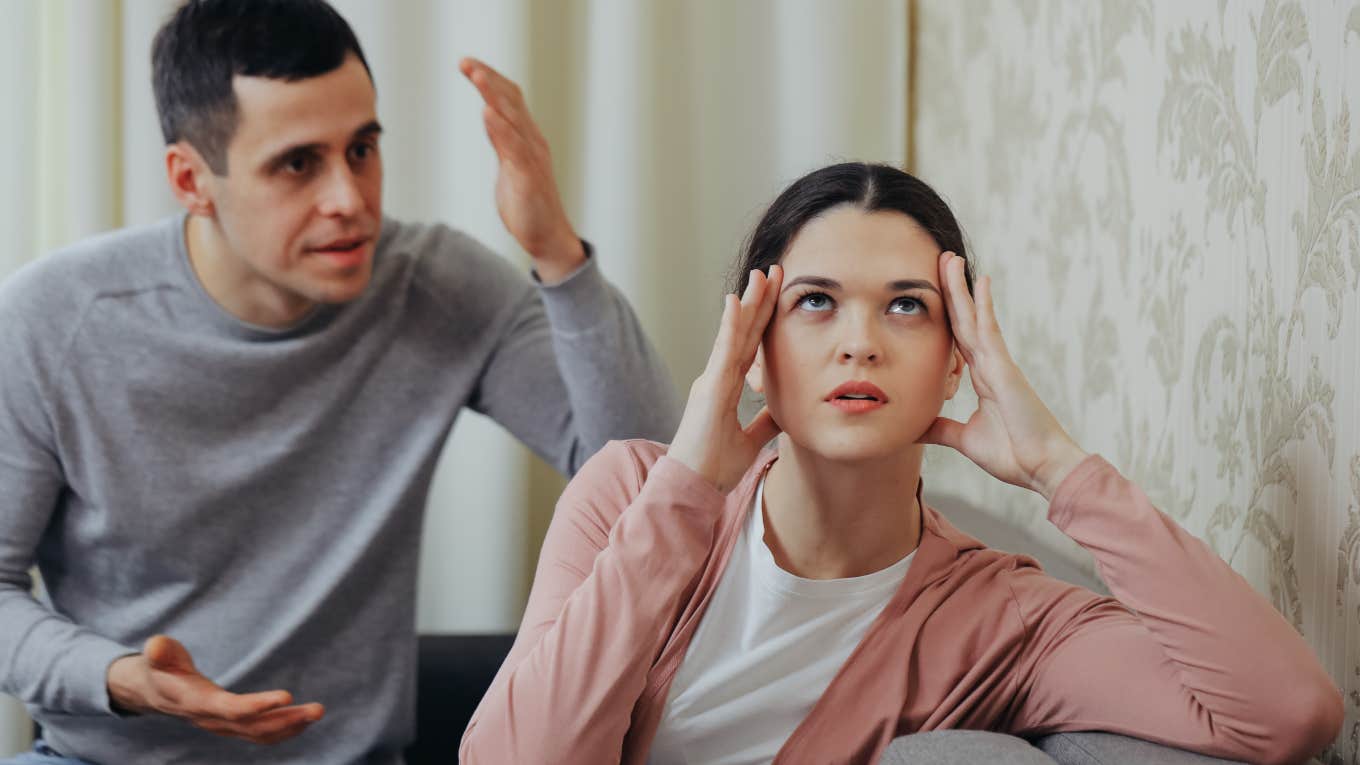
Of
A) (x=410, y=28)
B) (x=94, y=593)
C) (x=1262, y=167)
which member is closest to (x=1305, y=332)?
(x=1262, y=167)

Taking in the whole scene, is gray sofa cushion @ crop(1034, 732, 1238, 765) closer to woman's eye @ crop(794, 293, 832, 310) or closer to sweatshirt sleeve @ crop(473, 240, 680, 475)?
woman's eye @ crop(794, 293, 832, 310)

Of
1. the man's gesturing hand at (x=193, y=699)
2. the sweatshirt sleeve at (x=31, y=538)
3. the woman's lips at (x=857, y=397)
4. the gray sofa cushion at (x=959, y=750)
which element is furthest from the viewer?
the sweatshirt sleeve at (x=31, y=538)

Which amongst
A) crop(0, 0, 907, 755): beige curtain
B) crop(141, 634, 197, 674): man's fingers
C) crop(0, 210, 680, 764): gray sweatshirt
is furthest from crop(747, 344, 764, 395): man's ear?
crop(0, 0, 907, 755): beige curtain

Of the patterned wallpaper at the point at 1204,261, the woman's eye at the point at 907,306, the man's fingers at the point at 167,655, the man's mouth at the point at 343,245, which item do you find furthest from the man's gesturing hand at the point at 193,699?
the patterned wallpaper at the point at 1204,261

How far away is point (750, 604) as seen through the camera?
108 centimetres

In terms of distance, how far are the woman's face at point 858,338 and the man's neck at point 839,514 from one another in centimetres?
4

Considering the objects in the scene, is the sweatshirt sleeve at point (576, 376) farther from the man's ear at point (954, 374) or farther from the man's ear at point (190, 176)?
the man's ear at point (954, 374)

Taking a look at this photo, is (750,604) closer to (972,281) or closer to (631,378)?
(972,281)

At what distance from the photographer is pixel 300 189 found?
1.56 m

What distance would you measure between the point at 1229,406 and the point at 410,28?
1415 millimetres

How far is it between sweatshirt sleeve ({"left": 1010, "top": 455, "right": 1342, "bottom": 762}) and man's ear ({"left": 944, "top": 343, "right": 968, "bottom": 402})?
14cm

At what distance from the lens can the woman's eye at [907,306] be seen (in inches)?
40.4

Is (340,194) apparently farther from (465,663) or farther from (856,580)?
(856,580)

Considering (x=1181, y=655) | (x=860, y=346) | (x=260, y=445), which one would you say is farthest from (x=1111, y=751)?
(x=260, y=445)
